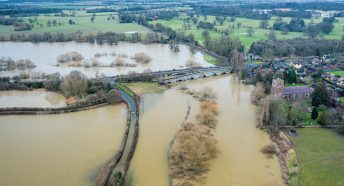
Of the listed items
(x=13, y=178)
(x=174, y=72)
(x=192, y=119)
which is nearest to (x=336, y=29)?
(x=174, y=72)

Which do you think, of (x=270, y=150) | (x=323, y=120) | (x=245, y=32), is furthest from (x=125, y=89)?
(x=245, y=32)

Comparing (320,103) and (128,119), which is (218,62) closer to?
(320,103)

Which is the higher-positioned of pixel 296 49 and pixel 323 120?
pixel 296 49

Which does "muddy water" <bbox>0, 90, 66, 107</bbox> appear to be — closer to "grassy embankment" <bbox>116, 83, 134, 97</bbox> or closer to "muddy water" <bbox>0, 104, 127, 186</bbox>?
"muddy water" <bbox>0, 104, 127, 186</bbox>

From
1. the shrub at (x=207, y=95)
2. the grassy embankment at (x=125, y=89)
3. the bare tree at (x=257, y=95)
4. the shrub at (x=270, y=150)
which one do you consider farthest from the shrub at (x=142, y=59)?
the shrub at (x=270, y=150)

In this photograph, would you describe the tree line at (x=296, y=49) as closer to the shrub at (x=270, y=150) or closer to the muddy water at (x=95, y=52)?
the muddy water at (x=95, y=52)

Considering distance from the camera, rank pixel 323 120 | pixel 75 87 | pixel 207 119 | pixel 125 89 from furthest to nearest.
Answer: pixel 125 89 → pixel 75 87 → pixel 207 119 → pixel 323 120

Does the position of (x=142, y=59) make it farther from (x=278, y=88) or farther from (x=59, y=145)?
(x=59, y=145)
